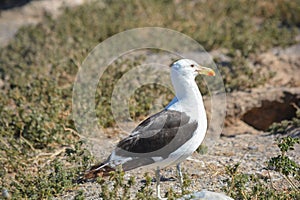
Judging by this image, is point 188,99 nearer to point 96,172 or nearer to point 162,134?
point 162,134

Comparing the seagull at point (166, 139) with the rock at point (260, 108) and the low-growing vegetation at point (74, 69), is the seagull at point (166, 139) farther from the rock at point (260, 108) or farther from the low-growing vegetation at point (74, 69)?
the rock at point (260, 108)

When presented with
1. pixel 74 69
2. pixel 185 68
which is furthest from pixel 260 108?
pixel 74 69

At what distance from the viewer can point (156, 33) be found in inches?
397

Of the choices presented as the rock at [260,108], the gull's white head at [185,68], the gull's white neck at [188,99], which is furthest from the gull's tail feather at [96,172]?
the rock at [260,108]

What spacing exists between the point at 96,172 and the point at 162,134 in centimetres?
70

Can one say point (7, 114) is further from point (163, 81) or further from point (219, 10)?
point (219, 10)

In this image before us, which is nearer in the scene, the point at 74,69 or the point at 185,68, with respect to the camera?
the point at 185,68

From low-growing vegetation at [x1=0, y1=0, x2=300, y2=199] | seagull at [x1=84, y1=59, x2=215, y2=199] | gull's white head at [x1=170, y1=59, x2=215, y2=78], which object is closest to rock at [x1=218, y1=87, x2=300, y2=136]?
low-growing vegetation at [x1=0, y1=0, x2=300, y2=199]

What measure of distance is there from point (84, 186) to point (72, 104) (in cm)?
196

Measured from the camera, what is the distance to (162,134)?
15.8 feet

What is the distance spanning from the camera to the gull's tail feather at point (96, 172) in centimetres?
487

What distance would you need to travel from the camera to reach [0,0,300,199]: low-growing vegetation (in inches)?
206

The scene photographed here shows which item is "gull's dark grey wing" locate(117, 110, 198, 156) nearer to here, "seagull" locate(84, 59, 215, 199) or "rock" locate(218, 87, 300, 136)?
"seagull" locate(84, 59, 215, 199)

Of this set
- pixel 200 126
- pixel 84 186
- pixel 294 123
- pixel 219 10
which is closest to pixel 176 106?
pixel 200 126
